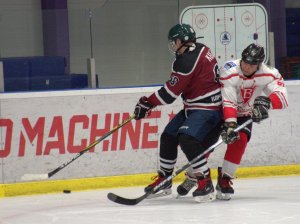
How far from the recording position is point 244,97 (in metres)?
6.21

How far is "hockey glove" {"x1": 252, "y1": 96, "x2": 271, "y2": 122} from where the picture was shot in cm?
604

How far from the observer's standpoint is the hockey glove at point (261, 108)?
19.8ft

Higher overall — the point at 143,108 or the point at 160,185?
the point at 143,108

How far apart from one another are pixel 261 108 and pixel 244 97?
185 mm

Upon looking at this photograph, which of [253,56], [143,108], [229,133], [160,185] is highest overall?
[253,56]

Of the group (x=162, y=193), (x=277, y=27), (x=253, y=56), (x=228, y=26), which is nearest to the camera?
(x=253, y=56)

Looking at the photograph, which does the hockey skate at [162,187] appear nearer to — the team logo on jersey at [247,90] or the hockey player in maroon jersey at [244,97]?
the hockey player in maroon jersey at [244,97]

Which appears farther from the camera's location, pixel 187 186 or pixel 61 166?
pixel 61 166

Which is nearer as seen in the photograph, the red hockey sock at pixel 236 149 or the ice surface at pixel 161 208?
the ice surface at pixel 161 208

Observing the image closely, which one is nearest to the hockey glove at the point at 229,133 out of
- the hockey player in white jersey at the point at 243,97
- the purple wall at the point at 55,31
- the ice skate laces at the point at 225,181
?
the hockey player in white jersey at the point at 243,97

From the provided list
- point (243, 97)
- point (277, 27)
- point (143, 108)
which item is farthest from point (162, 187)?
point (277, 27)

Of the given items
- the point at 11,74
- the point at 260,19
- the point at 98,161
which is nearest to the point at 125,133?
the point at 98,161

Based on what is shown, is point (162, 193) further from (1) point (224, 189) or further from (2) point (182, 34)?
(2) point (182, 34)

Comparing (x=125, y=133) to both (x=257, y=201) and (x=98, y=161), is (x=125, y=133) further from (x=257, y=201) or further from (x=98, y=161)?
(x=257, y=201)
